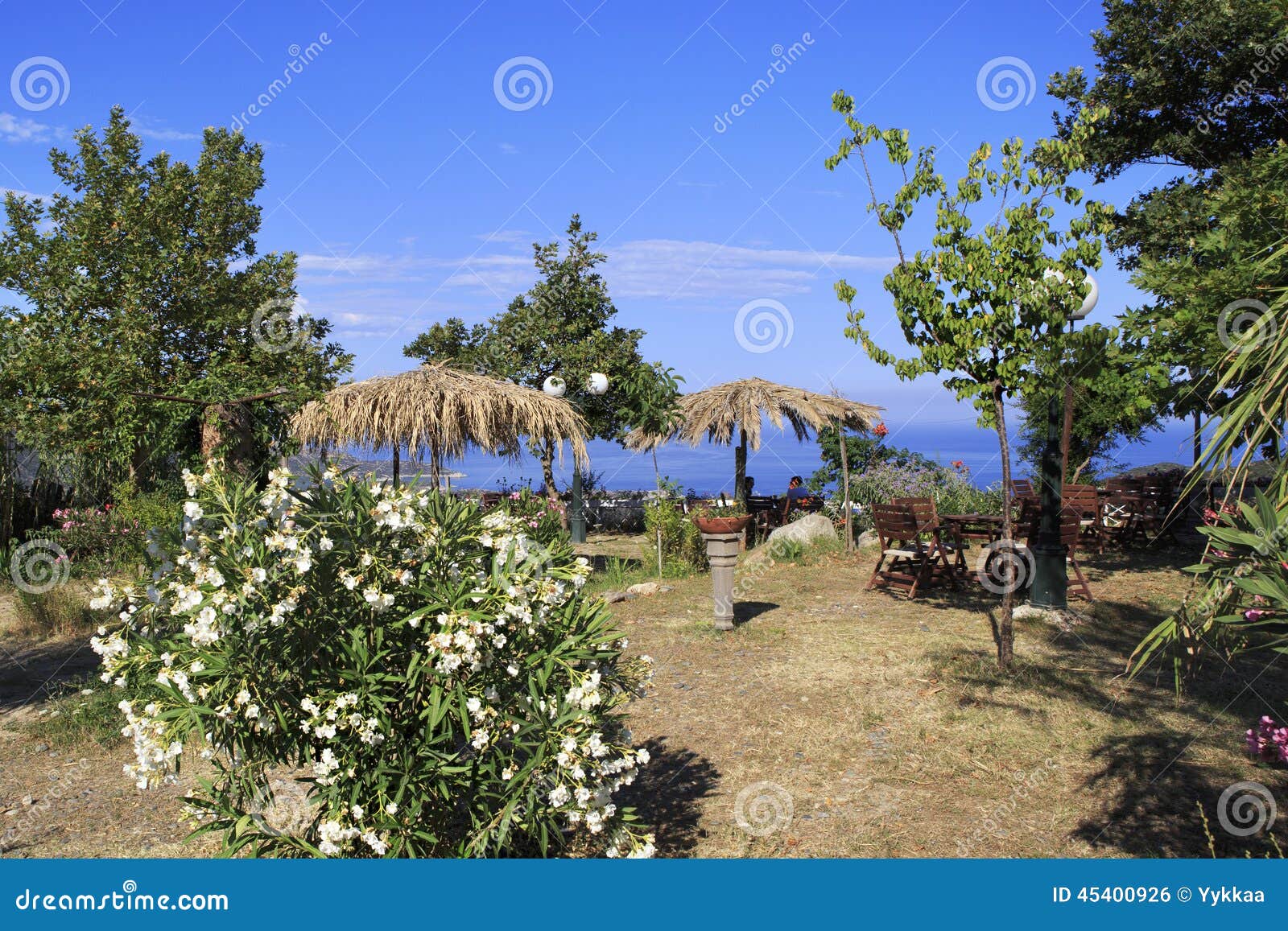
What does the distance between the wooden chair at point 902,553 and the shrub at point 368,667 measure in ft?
21.6

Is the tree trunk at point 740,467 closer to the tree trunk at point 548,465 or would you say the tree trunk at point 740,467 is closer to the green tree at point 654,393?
the tree trunk at point 548,465

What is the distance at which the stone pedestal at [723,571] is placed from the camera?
823 centimetres

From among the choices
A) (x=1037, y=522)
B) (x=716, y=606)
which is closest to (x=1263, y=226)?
(x=1037, y=522)

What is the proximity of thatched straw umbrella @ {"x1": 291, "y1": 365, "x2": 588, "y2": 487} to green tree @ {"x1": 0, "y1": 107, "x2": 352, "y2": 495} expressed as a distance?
2.35 feet

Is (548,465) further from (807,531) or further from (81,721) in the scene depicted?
(81,721)

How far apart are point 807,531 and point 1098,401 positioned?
252 inches

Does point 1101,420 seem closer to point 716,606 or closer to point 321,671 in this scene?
point 716,606

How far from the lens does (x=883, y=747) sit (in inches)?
215

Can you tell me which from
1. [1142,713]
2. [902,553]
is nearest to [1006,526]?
[1142,713]

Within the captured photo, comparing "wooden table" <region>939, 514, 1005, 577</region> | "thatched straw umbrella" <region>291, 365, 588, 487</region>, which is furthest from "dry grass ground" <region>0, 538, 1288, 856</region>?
"thatched straw umbrella" <region>291, 365, 588, 487</region>

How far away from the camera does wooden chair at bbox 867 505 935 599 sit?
368 inches

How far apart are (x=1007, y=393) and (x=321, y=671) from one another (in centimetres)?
573

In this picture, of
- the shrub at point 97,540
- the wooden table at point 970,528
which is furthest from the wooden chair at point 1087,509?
the shrub at point 97,540

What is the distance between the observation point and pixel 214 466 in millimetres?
3340
